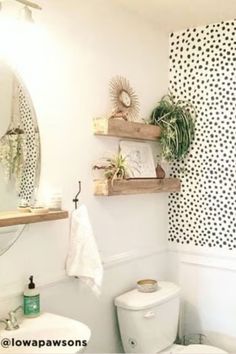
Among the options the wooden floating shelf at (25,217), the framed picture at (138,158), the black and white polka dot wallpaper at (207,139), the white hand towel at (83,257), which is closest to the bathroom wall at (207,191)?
the black and white polka dot wallpaper at (207,139)

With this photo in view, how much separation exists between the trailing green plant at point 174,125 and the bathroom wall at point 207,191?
0.20 feet

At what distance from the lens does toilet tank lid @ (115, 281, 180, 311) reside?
2553 mm

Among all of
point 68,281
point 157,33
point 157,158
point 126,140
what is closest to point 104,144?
point 126,140

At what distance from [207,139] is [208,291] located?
3.56 feet

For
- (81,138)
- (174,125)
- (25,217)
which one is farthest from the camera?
(174,125)

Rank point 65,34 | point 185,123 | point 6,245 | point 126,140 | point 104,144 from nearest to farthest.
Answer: point 6,245 → point 65,34 → point 104,144 → point 126,140 → point 185,123

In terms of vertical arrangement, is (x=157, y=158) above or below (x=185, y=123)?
below

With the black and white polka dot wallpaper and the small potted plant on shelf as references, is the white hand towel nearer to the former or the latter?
the small potted plant on shelf

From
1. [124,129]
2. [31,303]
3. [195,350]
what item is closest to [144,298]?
[195,350]

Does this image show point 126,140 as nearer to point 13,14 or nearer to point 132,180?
point 132,180

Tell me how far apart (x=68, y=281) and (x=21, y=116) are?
36.6 inches

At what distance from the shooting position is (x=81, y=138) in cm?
246

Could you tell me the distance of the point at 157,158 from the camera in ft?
10.3

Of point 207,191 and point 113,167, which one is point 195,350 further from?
point 113,167
